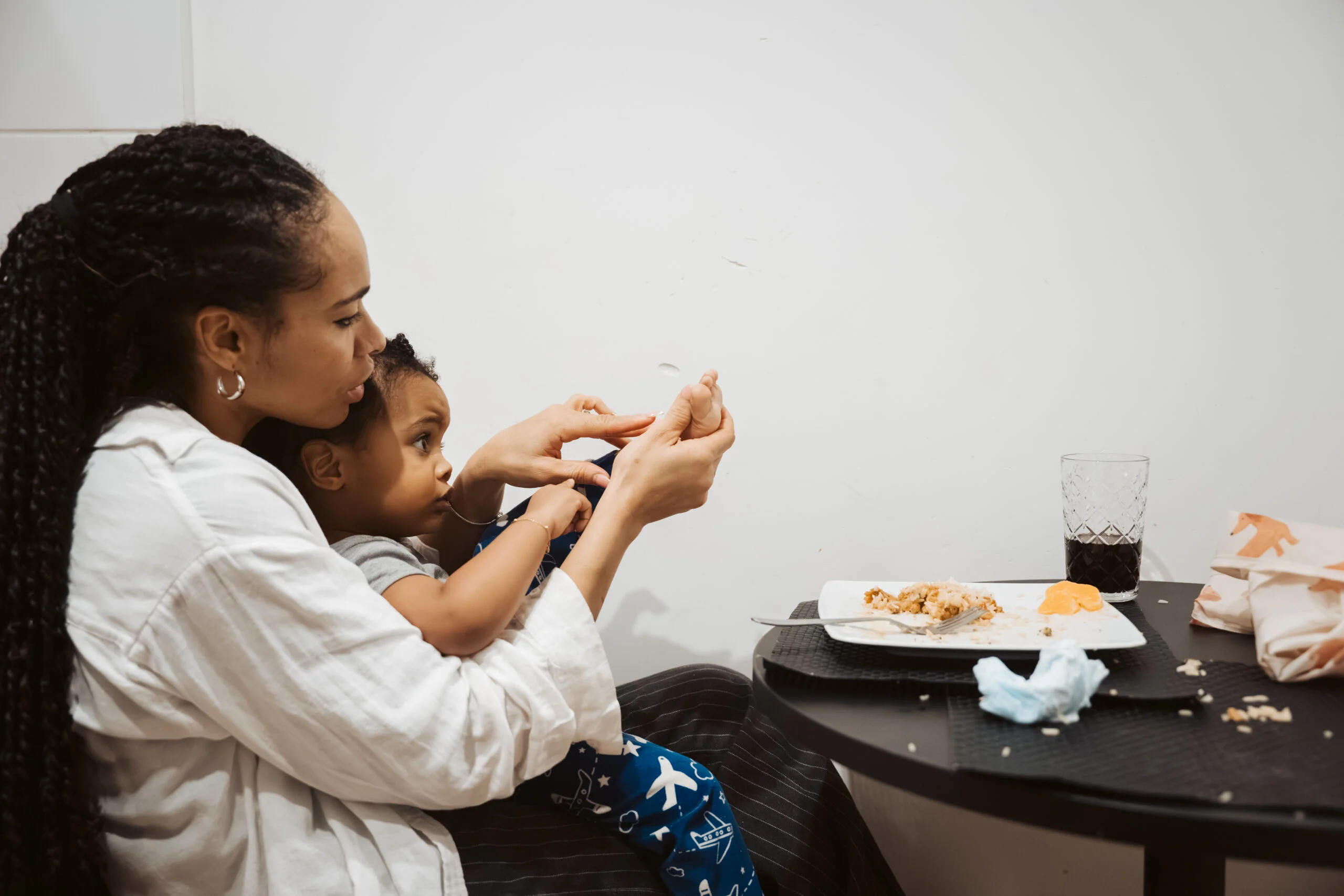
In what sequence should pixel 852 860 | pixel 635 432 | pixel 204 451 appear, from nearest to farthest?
pixel 204 451, pixel 852 860, pixel 635 432

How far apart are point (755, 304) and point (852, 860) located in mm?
917

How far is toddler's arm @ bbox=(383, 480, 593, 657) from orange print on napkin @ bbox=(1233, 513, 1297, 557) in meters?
0.86

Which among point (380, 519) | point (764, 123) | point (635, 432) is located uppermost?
point (764, 123)

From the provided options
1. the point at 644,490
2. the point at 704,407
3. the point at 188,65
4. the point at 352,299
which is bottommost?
the point at 644,490

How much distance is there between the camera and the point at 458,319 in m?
1.63

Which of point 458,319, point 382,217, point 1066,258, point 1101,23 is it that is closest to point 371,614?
point 458,319

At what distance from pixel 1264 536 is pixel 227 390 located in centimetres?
121

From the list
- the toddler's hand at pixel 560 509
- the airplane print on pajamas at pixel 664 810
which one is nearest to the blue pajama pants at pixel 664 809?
the airplane print on pajamas at pixel 664 810

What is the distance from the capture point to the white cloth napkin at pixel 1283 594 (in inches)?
35.2

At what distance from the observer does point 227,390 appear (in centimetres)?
92

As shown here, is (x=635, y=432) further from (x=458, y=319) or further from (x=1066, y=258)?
(x=1066, y=258)

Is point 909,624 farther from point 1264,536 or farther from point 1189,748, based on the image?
point 1264,536

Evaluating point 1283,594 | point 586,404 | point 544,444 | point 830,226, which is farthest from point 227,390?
point 1283,594

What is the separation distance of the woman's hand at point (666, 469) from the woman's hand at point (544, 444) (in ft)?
0.25
